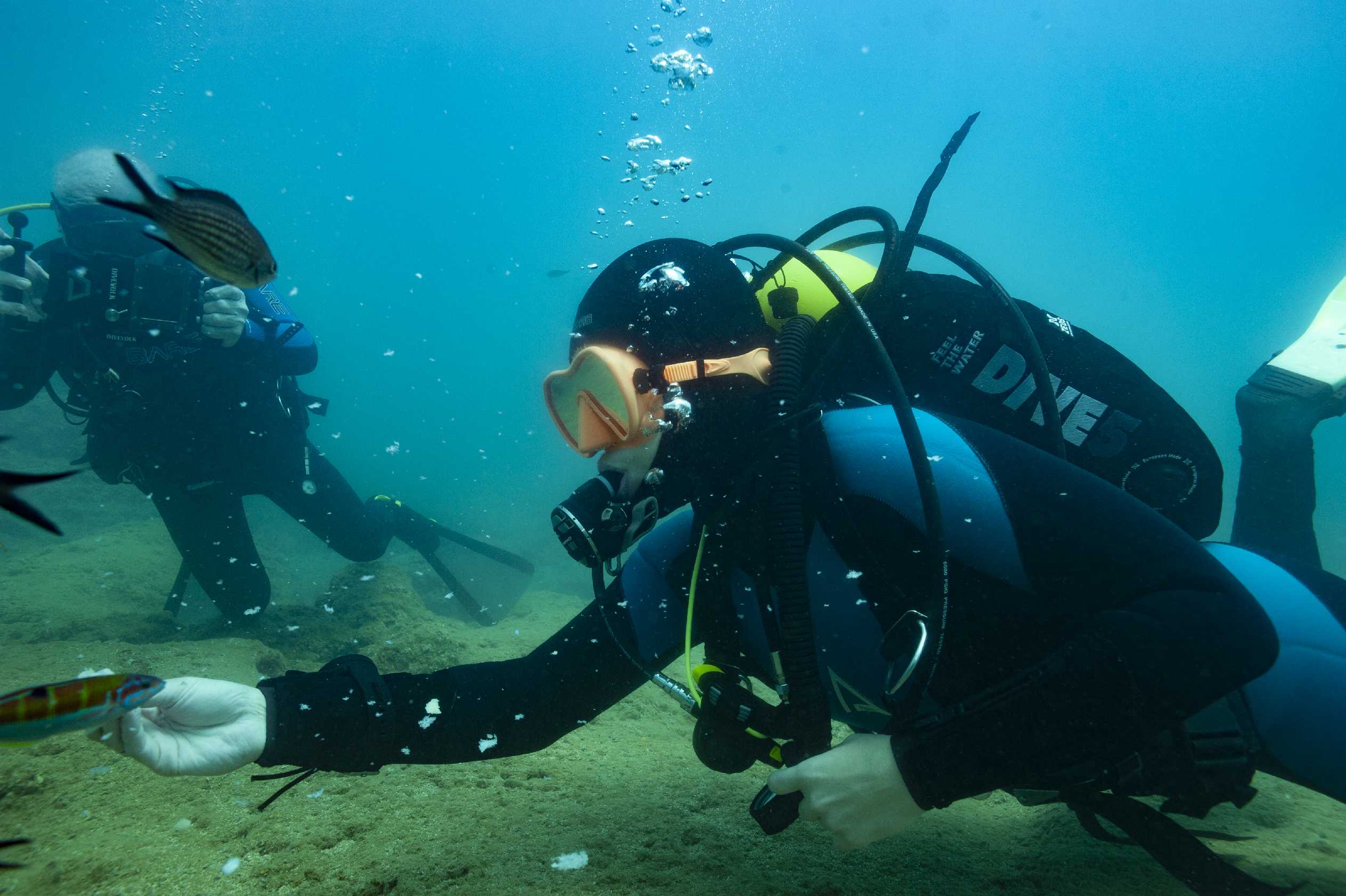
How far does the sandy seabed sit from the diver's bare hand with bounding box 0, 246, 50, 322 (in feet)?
11.4

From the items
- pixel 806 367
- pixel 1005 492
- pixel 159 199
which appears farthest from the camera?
pixel 806 367

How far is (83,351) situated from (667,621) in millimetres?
6717

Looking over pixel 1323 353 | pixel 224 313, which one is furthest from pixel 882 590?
pixel 224 313

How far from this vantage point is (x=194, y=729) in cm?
193

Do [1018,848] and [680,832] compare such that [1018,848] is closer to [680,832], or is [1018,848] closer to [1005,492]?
[680,832]

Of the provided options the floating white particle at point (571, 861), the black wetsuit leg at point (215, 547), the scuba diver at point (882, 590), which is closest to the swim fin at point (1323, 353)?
the scuba diver at point (882, 590)

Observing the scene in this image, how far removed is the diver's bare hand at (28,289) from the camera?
207 inches

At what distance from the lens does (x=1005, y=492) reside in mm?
1784

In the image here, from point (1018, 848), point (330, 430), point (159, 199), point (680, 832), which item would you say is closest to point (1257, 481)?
point (1018, 848)

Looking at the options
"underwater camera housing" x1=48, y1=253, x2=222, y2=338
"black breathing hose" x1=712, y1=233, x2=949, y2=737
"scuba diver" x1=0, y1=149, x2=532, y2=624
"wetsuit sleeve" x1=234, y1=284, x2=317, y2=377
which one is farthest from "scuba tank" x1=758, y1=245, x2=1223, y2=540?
"underwater camera housing" x1=48, y1=253, x2=222, y2=338

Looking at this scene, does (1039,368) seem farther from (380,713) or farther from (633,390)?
(380,713)

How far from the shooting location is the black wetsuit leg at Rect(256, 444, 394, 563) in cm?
745

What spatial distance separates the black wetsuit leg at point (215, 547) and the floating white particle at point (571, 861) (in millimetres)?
6164

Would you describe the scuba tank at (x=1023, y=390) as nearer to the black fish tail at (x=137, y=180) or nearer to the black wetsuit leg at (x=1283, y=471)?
the black fish tail at (x=137, y=180)
